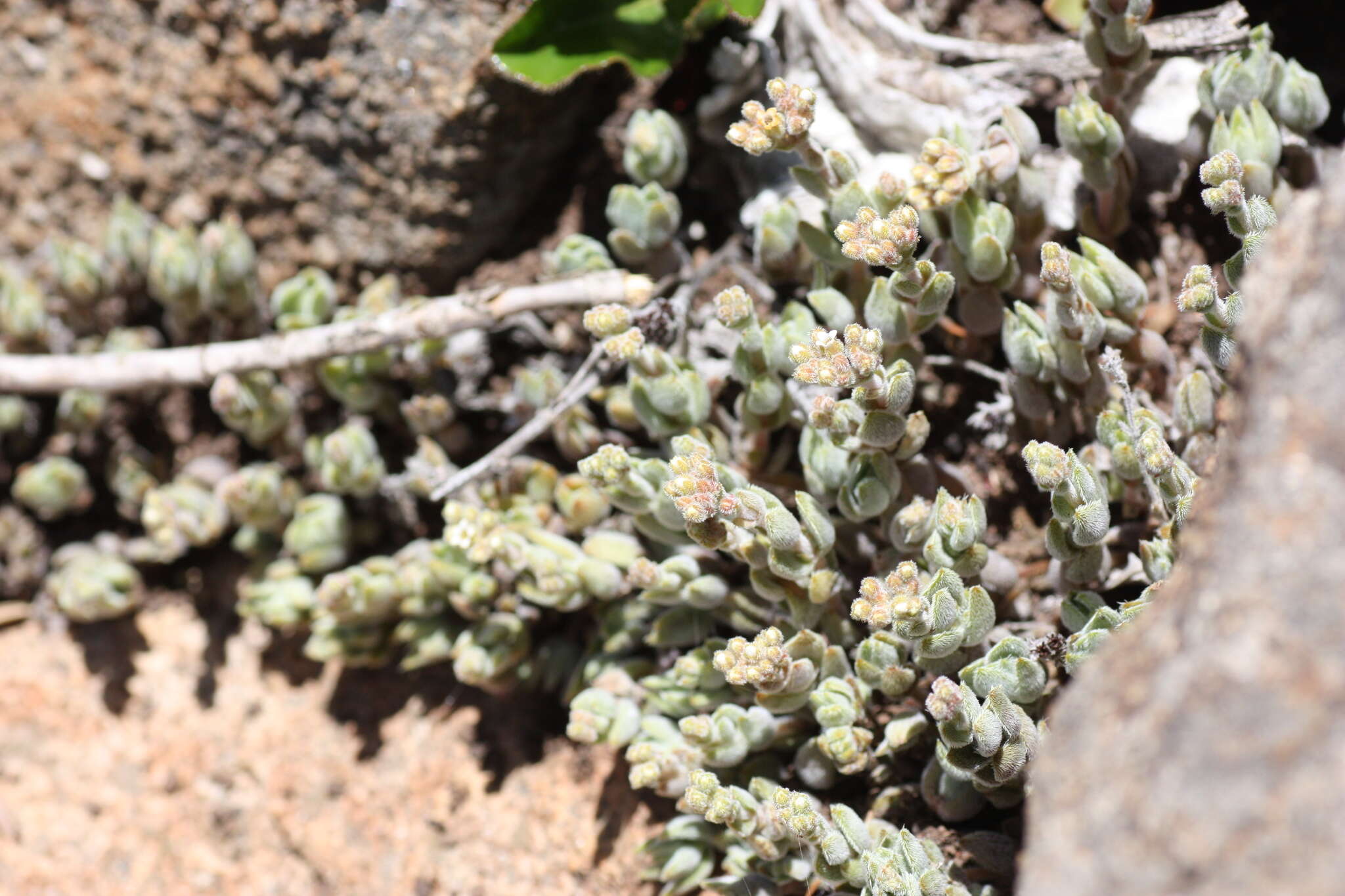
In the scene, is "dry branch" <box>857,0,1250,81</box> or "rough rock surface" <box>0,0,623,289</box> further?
"rough rock surface" <box>0,0,623,289</box>

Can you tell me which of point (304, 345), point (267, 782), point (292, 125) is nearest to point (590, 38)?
point (292, 125)

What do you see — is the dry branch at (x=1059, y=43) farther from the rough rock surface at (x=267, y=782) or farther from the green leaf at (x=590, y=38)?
the rough rock surface at (x=267, y=782)

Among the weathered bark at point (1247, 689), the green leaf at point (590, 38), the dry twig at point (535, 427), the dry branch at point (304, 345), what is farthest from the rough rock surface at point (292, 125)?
the weathered bark at point (1247, 689)

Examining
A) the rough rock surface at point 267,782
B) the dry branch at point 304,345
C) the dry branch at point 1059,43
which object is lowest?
the rough rock surface at point 267,782

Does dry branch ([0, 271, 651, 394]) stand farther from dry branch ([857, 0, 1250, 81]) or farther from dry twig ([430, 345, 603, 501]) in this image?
dry branch ([857, 0, 1250, 81])

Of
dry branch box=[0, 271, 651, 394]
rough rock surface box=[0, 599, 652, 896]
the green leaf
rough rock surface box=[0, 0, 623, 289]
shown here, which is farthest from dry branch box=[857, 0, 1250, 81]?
rough rock surface box=[0, 599, 652, 896]

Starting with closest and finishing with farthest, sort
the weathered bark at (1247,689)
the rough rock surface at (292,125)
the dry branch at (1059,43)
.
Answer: the weathered bark at (1247,689) < the dry branch at (1059,43) < the rough rock surface at (292,125)

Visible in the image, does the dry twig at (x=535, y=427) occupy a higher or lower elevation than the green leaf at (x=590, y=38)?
lower
